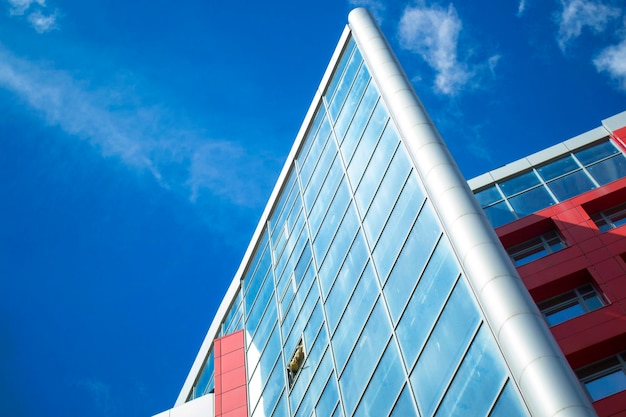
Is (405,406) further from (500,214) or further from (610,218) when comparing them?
(610,218)

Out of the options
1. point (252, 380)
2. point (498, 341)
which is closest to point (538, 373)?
point (498, 341)

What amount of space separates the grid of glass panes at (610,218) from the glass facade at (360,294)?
15.5m

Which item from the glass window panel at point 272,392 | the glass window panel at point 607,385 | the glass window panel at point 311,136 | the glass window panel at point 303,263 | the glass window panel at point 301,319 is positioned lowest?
the glass window panel at point 607,385

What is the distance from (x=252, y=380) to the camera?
32344mm

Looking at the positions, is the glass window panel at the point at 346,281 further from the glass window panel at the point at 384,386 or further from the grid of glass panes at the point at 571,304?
the grid of glass panes at the point at 571,304

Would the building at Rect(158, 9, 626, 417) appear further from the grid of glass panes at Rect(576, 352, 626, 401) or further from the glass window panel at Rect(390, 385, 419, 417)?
the grid of glass panes at Rect(576, 352, 626, 401)

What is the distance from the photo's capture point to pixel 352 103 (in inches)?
1184

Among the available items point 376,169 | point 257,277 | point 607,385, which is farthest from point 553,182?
point 257,277

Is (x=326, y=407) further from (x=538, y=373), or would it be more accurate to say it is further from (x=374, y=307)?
(x=538, y=373)

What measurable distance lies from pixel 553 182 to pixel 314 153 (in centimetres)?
1457

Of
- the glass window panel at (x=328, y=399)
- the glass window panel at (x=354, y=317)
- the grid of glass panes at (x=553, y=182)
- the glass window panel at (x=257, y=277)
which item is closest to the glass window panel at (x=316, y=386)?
the glass window panel at (x=328, y=399)

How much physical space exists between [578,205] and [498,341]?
22030mm

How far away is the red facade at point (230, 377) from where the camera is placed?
3241 centimetres

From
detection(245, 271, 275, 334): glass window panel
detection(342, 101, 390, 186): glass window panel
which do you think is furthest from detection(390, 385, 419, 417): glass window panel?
detection(245, 271, 275, 334): glass window panel
